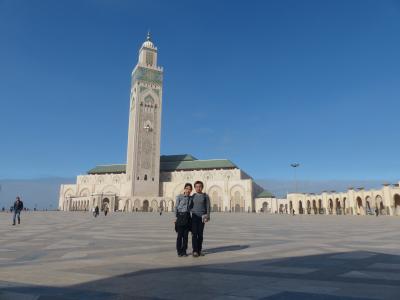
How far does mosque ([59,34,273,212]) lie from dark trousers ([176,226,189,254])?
90.3 m

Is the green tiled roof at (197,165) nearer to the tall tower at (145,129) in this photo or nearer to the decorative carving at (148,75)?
the tall tower at (145,129)

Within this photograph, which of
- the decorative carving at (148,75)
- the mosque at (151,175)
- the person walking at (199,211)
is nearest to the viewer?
the person walking at (199,211)

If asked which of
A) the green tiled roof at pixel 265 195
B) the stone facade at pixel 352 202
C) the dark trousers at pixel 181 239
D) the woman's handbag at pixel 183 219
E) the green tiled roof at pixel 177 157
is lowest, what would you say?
the dark trousers at pixel 181 239

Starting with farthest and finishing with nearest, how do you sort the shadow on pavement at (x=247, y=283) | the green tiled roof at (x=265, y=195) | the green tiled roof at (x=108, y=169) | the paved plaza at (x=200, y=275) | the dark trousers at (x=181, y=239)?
the green tiled roof at (x=108, y=169), the green tiled roof at (x=265, y=195), the dark trousers at (x=181, y=239), the paved plaza at (x=200, y=275), the shadow on pavement at (x=247, y=283)

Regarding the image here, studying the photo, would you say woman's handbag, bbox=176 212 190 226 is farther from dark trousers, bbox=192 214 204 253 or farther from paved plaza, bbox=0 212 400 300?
paved plaza, bbox=0 212 400 300

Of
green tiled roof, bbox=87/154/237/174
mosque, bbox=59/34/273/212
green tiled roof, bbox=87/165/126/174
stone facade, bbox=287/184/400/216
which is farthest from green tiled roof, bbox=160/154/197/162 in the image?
stone facade, bbox=287/184/400/216

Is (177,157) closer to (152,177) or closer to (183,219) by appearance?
(152,177)

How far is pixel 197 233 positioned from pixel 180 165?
359 feet

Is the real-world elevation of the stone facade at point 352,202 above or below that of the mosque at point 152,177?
below

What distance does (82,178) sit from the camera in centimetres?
12194

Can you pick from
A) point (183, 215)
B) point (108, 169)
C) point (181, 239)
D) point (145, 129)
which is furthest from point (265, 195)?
point (181, 239)

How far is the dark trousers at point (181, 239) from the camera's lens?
8148 mm

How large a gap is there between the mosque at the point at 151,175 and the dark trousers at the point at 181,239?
90331mm

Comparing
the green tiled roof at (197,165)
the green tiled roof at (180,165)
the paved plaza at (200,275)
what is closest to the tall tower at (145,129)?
the green tiled roof at (197,165)
